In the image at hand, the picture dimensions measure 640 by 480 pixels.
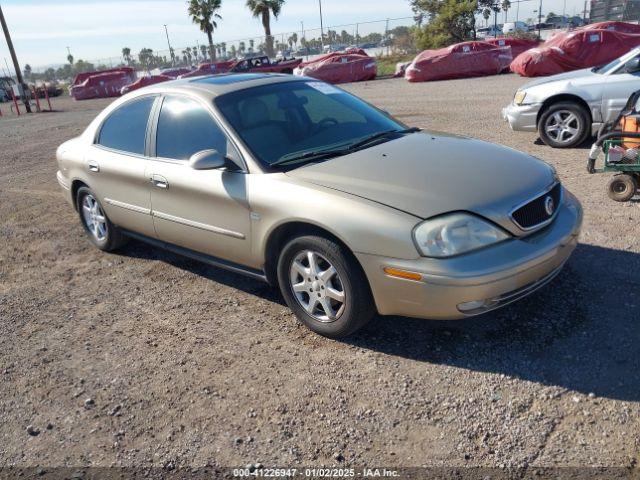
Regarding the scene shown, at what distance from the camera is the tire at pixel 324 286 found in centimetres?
327

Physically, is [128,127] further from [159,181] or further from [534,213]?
[534,213]

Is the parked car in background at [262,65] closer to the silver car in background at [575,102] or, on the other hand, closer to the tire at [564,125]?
the silver car in background at [575,102]

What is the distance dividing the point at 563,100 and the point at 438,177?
5383 millimetres

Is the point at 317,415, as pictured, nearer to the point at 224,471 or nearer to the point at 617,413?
the point at 224,471

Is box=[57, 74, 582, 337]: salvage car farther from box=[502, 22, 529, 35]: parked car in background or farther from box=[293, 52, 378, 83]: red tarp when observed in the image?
box=[502, 22, 529, 35]: parked car in background

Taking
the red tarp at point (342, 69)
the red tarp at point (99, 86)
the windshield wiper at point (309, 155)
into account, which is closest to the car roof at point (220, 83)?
the windshield wiper at point (309, 155)

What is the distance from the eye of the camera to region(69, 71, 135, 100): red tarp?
1266 inches

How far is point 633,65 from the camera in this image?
23.6 ft

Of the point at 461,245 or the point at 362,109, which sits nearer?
the point at 461,245

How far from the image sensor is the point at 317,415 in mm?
2945

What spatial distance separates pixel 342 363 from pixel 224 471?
1009 millimetres

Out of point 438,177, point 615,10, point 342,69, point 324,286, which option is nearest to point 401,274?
point 324,286

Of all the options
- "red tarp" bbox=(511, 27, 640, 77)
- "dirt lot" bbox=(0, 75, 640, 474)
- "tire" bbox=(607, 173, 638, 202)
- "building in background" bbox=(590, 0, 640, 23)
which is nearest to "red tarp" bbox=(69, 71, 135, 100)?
"red tarp" bbox=(511, 27, 640, 77)

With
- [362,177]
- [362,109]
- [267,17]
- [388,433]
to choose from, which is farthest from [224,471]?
[267,17]
